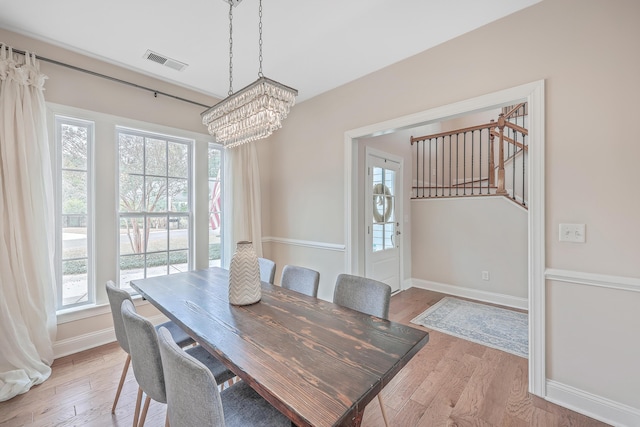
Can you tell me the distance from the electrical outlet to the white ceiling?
5.08ft

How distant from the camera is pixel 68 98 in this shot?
2377mm

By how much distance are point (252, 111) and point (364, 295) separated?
1333mm

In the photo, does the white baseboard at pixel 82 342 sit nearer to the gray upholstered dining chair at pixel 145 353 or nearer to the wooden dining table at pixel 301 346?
the wooden dining table at pixel 301 346


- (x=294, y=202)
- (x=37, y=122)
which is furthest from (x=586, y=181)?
(x=37, y=122)

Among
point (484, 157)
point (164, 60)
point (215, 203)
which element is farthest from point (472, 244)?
point (164, 60)

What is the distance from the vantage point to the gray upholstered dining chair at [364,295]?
1615 millimetres

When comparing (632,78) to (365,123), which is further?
(365,123)

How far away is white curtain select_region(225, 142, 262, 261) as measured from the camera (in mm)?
3398

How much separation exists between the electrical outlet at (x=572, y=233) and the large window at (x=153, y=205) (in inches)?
136

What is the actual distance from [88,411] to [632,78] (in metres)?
3.93

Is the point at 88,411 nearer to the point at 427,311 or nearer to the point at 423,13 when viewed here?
the point at 427,311

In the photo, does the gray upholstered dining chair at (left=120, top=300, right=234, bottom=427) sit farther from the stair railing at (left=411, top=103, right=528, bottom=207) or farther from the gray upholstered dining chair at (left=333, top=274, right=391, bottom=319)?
the stair railing at (left=411, top=103, right=528, bottom=207)

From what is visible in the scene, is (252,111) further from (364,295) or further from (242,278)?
(364,295)

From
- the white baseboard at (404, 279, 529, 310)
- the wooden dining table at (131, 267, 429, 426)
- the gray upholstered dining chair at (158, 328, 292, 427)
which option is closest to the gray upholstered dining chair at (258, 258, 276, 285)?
the wooden dining table at (131, 267, 429, 426)
